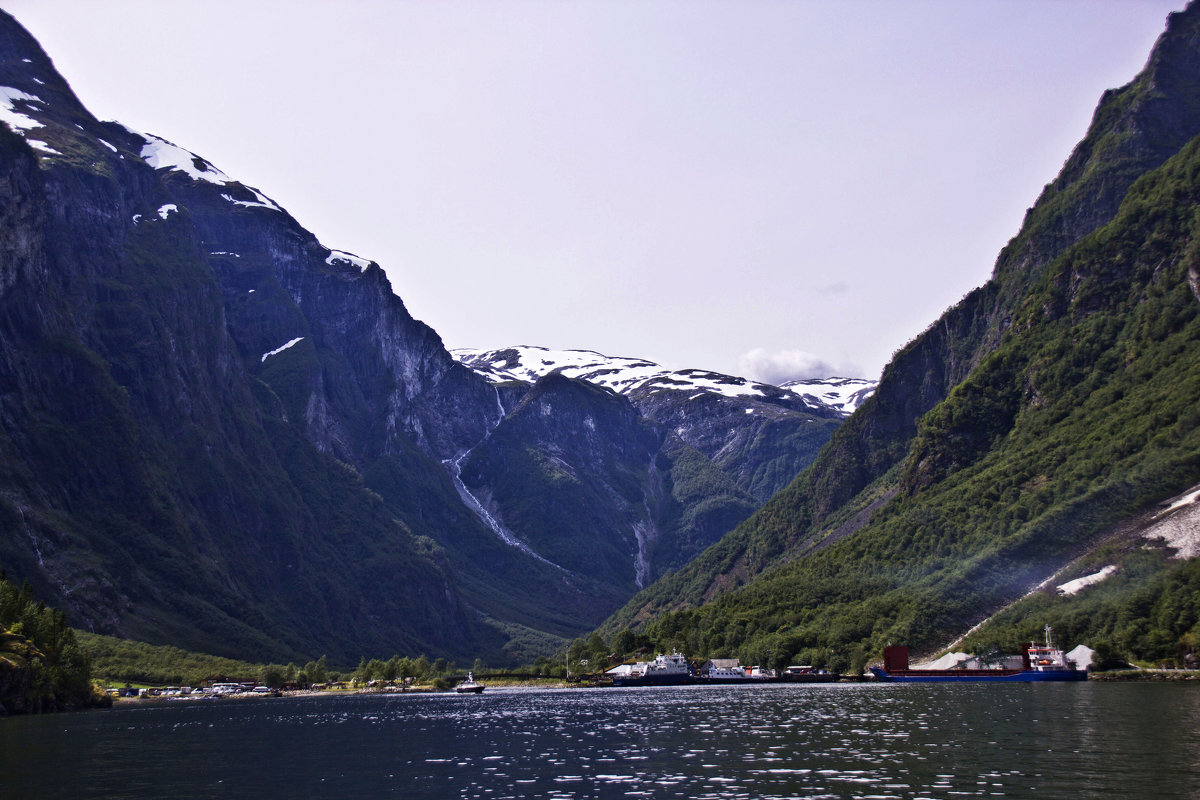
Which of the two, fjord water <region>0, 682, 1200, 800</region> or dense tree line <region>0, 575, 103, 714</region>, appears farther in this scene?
dense tree line <region>0, 575, 103, 714</region>

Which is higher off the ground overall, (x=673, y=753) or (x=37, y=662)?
(x=37, y=662)

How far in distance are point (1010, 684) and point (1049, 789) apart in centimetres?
13074

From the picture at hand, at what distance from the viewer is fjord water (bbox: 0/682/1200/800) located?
61.4 metres

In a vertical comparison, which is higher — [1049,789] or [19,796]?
[1049,789]

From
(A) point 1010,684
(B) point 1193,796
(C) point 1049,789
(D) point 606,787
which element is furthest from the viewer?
(A) point 1010,684

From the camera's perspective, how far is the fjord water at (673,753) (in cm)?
6138

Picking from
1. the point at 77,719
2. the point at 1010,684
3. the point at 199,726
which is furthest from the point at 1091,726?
the point at 77,719

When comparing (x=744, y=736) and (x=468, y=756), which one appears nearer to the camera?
(x=468, y=756)

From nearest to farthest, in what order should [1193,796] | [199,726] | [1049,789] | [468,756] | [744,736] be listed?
[1193,796] < [1049,789] < [468,756] < [744,736] < [199,726]

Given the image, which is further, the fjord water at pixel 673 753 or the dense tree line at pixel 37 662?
the dense tree line at pixel 37 662

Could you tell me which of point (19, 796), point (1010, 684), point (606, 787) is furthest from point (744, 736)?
point (1010, 684)

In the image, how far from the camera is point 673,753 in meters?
80.9

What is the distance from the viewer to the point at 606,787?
210ft

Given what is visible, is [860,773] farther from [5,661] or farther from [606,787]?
[5,661]
